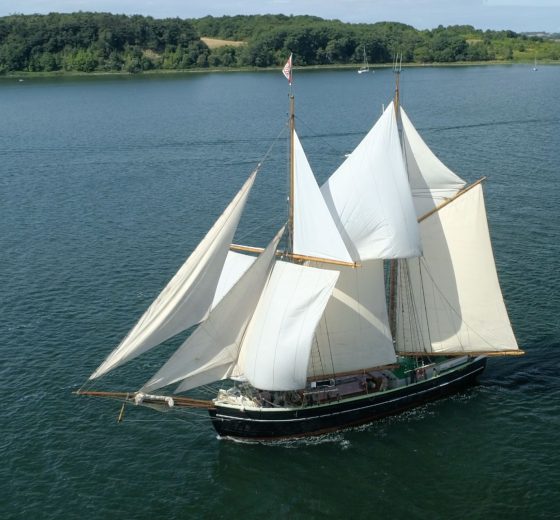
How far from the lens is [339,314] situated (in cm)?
4400

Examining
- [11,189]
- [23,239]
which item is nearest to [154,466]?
[23,239]

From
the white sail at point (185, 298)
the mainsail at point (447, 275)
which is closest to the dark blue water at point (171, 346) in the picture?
the mainsail at point (447, 275)

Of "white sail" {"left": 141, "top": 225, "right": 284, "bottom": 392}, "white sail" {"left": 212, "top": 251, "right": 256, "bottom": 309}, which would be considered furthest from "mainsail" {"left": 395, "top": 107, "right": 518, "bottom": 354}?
"white sail" {"left": 141, "top": 225, "right": 284, "bottom": 392}

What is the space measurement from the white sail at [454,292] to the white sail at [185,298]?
13.5 meters

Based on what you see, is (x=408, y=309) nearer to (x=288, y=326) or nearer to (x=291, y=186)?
(x=288, y=326)

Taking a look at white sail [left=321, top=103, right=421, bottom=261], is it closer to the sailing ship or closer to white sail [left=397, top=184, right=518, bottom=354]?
the sailing ship

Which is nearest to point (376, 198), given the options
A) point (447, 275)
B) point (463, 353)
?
point (447, 275)

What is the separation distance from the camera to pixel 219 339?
41.7 meters

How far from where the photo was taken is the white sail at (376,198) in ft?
134

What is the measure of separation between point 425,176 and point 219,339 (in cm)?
1611

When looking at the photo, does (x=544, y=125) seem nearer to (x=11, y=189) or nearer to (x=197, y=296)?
(x=11, y=189)

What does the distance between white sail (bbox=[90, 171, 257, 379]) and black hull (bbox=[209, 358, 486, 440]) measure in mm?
6576

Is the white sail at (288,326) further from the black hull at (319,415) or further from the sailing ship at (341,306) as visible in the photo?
the black hull at (319,415)

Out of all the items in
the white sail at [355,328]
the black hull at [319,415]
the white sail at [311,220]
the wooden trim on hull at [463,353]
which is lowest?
the black hull at [319,415]
